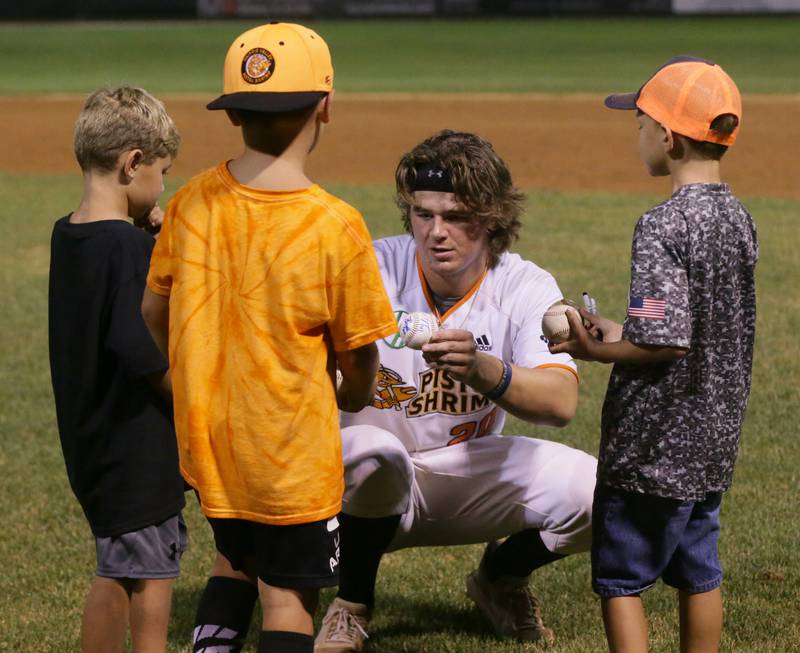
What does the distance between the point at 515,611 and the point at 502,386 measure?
1.02 m

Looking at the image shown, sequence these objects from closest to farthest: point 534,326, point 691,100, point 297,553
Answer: point 297,553 → point 691,100 → point 534,326

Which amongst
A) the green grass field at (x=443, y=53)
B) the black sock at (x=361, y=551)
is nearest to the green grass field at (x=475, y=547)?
the black sock at (x=361, y=551)

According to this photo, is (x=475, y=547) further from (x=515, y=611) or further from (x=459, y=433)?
(x=459, y=433)

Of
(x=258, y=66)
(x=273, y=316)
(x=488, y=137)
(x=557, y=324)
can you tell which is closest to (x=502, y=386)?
(x=557, y=324)

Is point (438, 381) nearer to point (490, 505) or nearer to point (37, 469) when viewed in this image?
point (490, 505)

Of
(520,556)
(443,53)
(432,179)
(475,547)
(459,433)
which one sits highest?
(443,53)

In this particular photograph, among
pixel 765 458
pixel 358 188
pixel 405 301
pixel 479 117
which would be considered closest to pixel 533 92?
pixel 479 117

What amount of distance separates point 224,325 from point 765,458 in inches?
139

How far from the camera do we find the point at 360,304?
266cm

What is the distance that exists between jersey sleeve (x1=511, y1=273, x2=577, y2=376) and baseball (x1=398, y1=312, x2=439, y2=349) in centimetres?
60

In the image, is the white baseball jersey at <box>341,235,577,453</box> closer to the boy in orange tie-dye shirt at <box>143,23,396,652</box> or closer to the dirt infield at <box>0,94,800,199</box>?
the boy in orange tie-dye shirt at <box>143,23,396,652</box>

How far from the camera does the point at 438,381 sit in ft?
12.5

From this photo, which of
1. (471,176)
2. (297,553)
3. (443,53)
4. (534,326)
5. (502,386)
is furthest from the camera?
(443,53)

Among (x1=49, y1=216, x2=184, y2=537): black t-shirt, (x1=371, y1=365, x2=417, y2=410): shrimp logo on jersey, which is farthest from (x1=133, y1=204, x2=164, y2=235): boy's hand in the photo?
(x1=371, y1=365, x2=417, y2=410): shrimp logo on jersey
